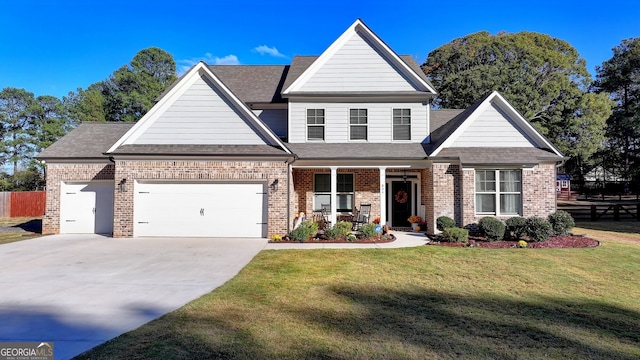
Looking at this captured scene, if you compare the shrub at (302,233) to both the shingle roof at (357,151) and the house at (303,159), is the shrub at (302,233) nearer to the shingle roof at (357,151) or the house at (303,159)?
the house at (303,159)

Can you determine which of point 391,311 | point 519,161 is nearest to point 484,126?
point 519,161

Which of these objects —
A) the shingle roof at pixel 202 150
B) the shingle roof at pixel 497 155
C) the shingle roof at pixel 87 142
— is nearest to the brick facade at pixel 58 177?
the shingle roof at pixel 87 142

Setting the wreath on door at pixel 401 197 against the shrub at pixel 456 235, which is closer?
the shrub at pixel 456 235

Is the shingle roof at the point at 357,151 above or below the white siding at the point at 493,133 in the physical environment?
below

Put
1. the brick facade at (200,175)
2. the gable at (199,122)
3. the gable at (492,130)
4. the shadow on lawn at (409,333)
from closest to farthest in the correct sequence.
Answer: the shadow on lawn at (409,333) < the brick facade at (200,175) < the gable at (199,122) < the gable at (492,130)

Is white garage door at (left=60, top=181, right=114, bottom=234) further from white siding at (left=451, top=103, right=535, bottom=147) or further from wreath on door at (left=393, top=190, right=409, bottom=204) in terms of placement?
white siding at (left=451, top=103, right=535, bottom=147)

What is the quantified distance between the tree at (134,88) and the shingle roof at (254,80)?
26062mm

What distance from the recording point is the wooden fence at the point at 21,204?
21.1 m

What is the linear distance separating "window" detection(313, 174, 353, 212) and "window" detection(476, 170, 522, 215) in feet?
16.9

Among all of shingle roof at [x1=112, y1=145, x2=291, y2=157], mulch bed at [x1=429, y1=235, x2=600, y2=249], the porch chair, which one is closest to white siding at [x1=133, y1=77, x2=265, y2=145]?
shingle roof at [x1=112, y1=145, x2=291, y2=157]

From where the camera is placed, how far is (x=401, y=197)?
1480cm

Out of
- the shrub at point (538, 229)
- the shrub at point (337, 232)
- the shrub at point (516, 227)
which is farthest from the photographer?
the shrub at point (337, 232)

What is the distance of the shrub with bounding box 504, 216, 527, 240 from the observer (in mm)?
11023

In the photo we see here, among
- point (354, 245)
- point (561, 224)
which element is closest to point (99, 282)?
point (354, 245)
